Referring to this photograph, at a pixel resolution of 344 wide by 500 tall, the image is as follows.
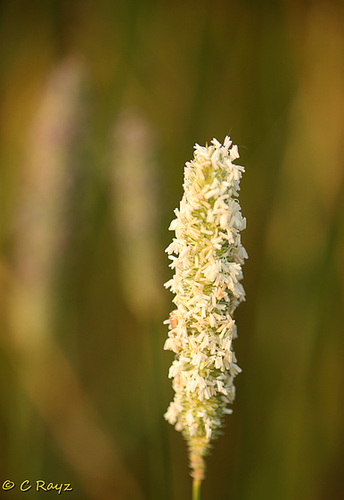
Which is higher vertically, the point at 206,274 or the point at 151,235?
the point at 151,235

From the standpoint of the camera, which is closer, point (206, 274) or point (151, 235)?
point (206, 274)

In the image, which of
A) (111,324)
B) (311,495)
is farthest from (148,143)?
(311,495)

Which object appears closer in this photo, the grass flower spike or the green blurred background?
the grass flower spike

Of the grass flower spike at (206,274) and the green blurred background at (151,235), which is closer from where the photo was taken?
the grass flower spike at (206,274)

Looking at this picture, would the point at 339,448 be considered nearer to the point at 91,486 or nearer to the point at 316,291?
the point at 316,291
